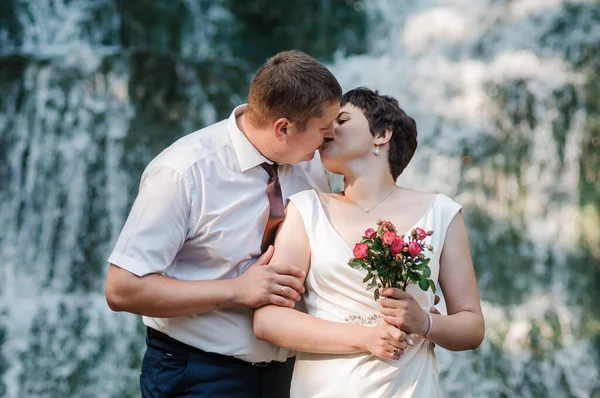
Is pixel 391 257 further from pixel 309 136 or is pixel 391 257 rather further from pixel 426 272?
pixel 309 136

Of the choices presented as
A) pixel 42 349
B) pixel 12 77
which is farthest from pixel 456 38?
pixel 42 349

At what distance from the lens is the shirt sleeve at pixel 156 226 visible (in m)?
2.54

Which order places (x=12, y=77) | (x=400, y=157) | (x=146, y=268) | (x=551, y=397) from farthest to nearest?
(x=12, y=77)
(x=551, y=397)
(x=400, y=157)
(x=146, y=268)

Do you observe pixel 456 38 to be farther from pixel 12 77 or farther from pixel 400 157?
pixel 400 157

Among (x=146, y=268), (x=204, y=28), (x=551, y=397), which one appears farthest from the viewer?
(x=204, y=28)

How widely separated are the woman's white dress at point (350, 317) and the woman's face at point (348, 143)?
0.58 ft

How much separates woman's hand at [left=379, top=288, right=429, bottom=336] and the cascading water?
3.94m

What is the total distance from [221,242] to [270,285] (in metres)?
0.24

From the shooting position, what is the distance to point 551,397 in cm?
615

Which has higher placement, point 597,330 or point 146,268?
point 597,330

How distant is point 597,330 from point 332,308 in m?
4.57

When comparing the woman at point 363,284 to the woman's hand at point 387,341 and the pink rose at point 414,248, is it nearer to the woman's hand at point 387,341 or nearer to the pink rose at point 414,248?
the woman's hand at point 387,341

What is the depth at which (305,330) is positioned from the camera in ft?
8.12

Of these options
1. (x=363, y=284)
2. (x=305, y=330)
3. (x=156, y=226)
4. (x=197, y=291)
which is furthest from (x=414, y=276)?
(x=156, y=226)
